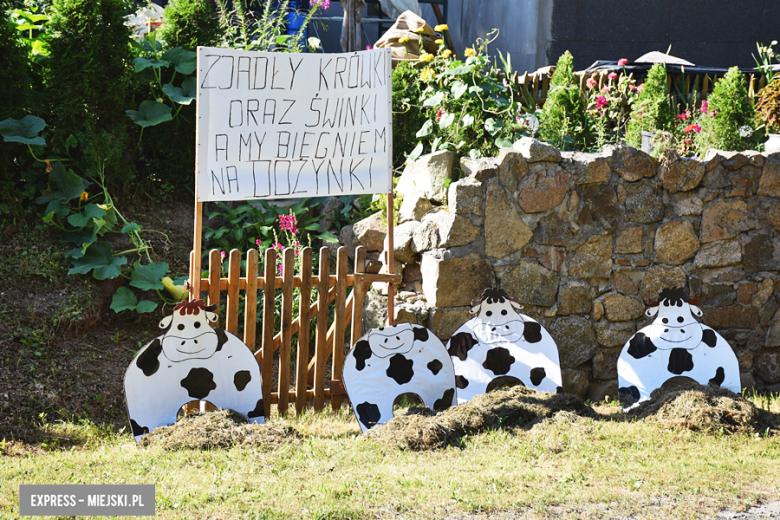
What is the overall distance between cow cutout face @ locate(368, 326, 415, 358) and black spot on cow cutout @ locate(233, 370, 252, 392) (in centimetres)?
71

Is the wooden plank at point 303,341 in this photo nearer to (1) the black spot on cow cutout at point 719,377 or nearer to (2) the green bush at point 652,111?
(1) the black spot on cow cutout at point 719,377

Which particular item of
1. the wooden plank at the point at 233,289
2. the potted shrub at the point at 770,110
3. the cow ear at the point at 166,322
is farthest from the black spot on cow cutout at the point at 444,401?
the potted shrub at the point at 770,110

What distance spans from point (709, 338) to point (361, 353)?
83.8 inches

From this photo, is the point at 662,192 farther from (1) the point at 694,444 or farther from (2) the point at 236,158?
(2) the point at 236,158

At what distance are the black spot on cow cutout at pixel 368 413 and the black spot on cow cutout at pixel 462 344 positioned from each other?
64 centimetres

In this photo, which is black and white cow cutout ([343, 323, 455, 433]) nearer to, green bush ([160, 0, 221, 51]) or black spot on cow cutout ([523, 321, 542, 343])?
black spot on cow cutout ([523, 321, 542, 343])

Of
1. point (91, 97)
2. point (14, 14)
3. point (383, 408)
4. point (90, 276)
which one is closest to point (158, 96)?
point (91, 97)

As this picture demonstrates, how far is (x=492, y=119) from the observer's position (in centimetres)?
486

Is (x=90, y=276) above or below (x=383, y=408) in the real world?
above

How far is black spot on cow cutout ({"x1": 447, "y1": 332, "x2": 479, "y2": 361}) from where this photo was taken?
13.4 feet

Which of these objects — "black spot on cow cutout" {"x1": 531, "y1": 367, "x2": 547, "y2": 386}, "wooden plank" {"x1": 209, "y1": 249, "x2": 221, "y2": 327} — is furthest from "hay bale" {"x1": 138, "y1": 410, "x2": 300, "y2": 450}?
"black spot on cow cutout" {"x1": 531, "y1": 367, "x2": 547, "y2": 386}

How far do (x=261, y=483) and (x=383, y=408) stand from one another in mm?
1051

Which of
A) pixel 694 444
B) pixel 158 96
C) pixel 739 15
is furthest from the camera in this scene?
pixel 739 15

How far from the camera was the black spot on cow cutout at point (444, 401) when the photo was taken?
390 cm
